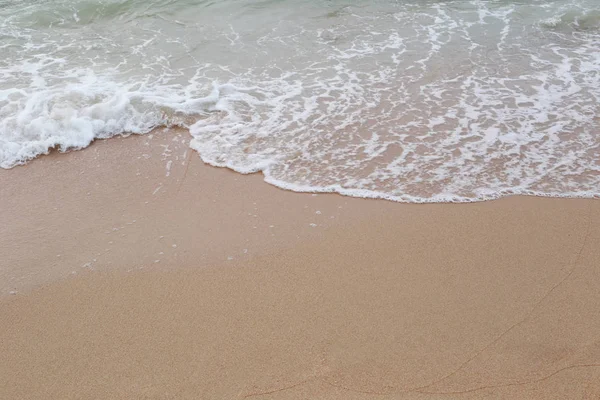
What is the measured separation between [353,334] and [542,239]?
187 cm

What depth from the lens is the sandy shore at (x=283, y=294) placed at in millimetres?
2891

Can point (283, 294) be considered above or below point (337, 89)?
below

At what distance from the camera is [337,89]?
6.26 metres

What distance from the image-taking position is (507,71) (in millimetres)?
6668

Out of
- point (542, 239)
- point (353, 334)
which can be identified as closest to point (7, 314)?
point (353, 334)

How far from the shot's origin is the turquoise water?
15.7ft

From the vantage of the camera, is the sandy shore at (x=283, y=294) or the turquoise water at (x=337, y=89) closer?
the sandy shore at (x=283, y=294)

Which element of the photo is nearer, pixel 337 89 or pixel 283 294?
pixel 283 294

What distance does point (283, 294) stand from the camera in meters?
3.45

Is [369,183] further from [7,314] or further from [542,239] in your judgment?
[7,314]

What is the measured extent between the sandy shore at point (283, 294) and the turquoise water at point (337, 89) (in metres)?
0.51

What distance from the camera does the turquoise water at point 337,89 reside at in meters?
4.79

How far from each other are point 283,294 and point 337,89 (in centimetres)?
360

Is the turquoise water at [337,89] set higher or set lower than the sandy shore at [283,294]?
higher
